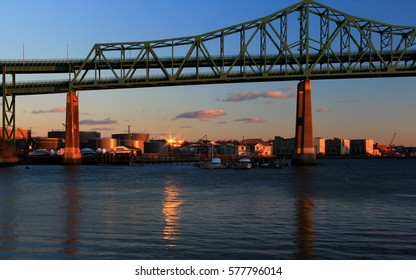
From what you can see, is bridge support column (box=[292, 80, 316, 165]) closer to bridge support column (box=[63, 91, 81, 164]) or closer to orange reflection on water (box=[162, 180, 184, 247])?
bridge support column (box=[63, 91, 81, 164])

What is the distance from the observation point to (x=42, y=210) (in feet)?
107

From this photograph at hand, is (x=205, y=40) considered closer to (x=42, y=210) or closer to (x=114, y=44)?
(x=114, y=44)

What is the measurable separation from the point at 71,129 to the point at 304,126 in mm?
52439

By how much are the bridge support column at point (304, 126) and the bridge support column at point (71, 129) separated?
50887mm

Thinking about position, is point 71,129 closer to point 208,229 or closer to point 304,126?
point 304,126

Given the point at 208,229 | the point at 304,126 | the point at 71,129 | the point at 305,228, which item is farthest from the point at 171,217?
the point at 71,129

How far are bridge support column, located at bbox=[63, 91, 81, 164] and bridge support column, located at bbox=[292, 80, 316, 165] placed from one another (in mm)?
50887

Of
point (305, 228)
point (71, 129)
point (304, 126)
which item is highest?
point (304, 126)

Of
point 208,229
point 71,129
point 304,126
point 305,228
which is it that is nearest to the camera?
point 208,229

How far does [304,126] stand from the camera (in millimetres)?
111875

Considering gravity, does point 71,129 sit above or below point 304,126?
below

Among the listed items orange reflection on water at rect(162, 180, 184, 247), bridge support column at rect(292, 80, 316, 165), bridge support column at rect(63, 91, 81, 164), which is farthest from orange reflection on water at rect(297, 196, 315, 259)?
bridge support column at rect(63, 91, 81, 164)

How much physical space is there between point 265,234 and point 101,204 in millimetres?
16858

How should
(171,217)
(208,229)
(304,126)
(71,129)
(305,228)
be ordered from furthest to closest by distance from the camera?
(71,129), (304,126), (171,217), (305,228), (208,229)
